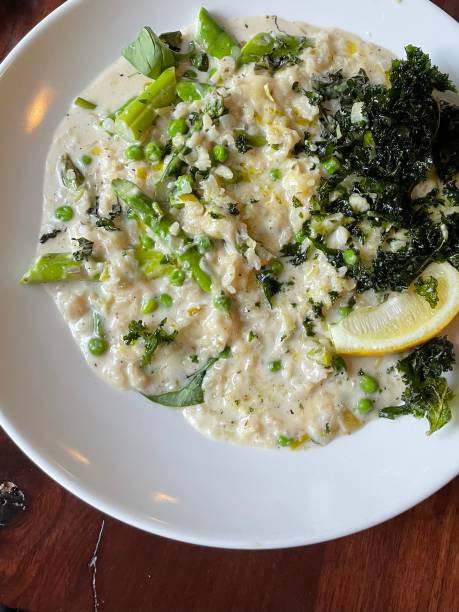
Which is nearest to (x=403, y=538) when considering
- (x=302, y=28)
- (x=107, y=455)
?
(x=107, y=455)

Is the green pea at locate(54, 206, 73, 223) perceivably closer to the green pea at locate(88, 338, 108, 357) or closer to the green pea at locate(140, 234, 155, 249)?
the green pea at locate(140, 234, 155, 249)

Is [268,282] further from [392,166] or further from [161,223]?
[392,166]

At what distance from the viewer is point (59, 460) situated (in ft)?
13.8

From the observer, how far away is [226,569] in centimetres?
455

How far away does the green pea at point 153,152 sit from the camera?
449cm

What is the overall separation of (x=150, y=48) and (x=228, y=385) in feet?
7.85

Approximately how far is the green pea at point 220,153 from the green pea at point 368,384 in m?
1.76

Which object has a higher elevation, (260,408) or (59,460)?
(260,408)

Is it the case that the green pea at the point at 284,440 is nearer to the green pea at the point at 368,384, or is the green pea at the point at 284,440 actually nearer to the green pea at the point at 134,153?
the green pea at the point at 368,384

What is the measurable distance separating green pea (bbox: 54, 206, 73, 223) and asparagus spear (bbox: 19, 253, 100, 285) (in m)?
0.28

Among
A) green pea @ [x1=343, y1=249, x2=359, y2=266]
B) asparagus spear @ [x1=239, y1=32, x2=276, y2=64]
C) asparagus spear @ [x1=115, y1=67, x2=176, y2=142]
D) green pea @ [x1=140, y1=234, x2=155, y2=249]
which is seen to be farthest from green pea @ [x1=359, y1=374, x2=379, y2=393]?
asparagus spear @ [x1=239, y1=32, x2=276, y2=64]

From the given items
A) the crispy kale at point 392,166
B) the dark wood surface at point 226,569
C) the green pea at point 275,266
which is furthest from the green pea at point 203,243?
the dark wood surface at point 226,569

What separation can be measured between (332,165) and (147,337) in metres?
1.72

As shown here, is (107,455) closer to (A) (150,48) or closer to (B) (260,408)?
(B) (260,408)
